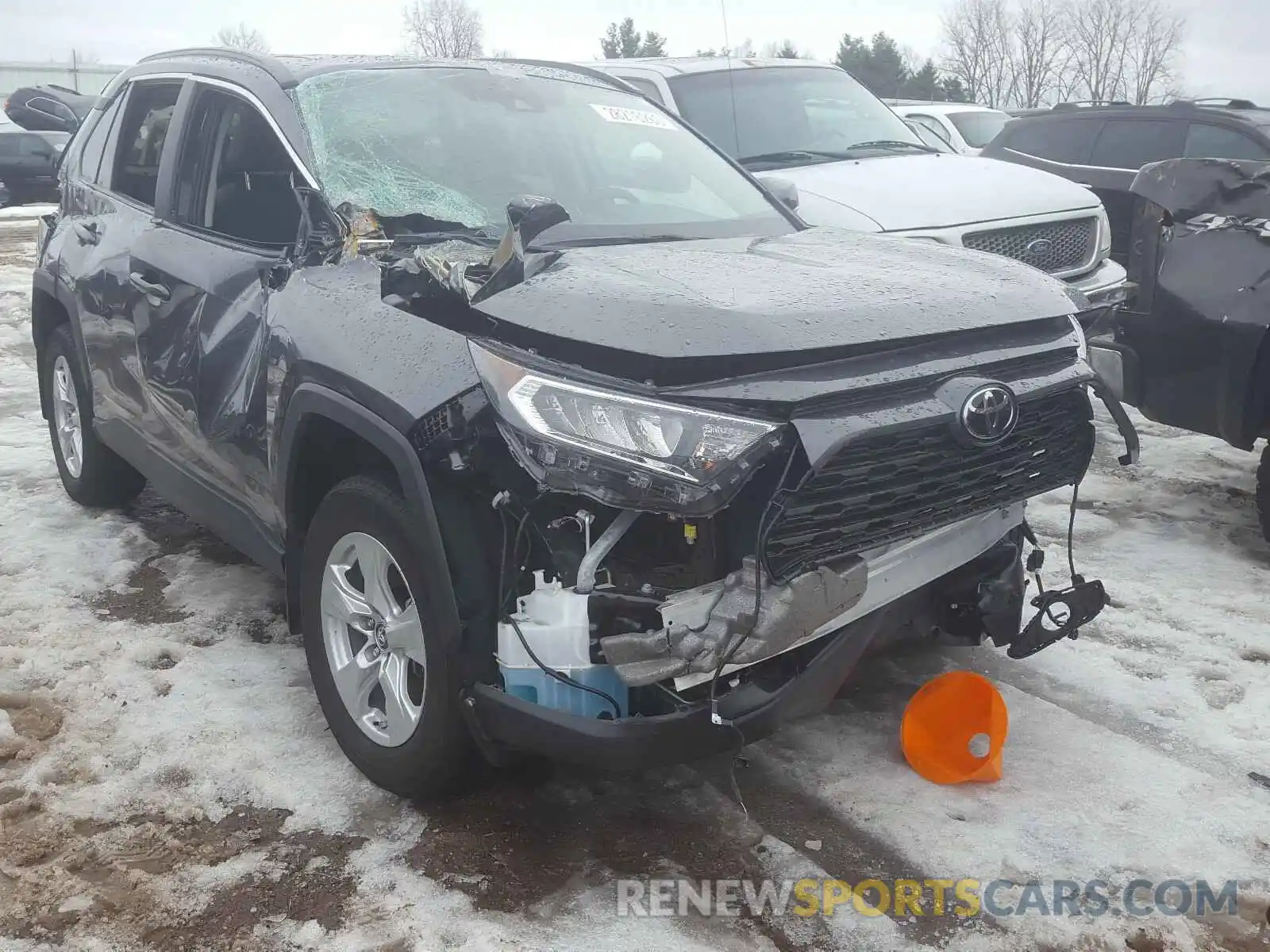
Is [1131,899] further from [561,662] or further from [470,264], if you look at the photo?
[470,264]

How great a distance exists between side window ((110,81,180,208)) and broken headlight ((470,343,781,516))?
8.18 feet

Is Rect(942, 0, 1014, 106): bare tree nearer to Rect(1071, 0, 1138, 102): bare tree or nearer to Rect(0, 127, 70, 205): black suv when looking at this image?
Rect(1071, 0, 1138, 102): bare tree

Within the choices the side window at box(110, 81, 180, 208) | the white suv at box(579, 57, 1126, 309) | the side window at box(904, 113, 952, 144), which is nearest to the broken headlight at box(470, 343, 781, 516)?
the side window at box(110, 81, 180, 208)

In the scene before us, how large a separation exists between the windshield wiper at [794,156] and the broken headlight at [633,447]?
4998 mm

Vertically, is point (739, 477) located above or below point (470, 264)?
below

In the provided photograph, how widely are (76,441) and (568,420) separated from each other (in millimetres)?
3813

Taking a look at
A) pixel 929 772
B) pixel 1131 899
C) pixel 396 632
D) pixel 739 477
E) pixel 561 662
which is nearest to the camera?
pixel 739 477

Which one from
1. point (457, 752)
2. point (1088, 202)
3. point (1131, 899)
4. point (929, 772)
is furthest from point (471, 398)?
point (1088, 202)

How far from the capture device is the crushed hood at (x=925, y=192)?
6.18m

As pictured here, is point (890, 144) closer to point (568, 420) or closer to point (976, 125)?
point (568, 420)

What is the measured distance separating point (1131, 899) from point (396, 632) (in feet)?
5.89

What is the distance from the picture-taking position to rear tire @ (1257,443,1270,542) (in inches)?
187

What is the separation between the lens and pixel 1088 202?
6840 mm

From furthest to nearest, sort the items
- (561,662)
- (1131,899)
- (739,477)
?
(1131,899) < (561,662) < (739,477)
